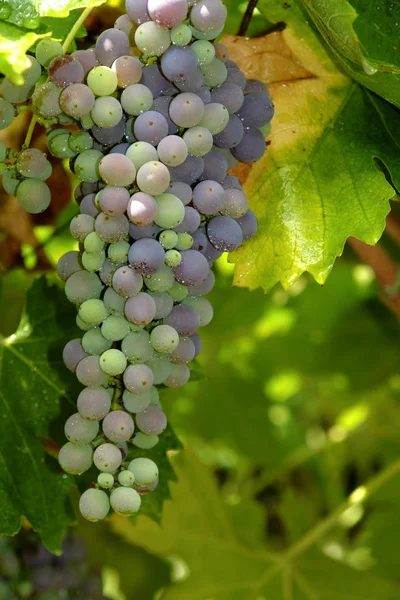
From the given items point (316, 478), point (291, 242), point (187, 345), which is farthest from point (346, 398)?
point (187, 345)

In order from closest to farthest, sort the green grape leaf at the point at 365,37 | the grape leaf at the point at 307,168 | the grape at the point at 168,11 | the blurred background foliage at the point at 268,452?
the grape at the point at 168,11, the green grape leaf at the point at 365,37, the grape leaf at the point at 307,168, the blurred background foliage at the point at 268,452

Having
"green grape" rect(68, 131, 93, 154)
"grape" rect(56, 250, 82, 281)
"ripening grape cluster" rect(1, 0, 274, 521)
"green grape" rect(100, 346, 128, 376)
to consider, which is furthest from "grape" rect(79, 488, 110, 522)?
"green grape" rect(68, 131, 93, 154)

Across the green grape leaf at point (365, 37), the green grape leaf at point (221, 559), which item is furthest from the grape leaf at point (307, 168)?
the green grape leaf at point (221, 559)

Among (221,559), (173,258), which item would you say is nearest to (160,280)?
(173,258)

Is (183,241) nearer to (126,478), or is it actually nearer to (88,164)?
(88,164)

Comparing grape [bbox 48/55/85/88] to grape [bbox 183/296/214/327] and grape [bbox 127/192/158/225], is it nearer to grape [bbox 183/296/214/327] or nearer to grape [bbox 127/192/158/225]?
grape [bbox 127/192/158/225]

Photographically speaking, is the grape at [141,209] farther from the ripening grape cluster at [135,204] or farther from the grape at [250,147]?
the grape at [250,147]

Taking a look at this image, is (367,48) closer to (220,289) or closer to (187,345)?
(187,345)
